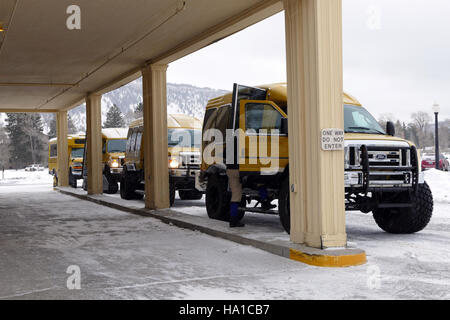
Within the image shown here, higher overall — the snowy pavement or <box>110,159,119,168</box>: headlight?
<box>110,159,119,168</box>: headlight

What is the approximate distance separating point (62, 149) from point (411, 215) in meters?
22.6

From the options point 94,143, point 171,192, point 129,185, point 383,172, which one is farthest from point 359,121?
point 94,143

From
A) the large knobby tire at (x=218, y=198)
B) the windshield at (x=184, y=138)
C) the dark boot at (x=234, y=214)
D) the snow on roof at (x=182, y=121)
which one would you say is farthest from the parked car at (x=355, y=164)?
the snow on roof at (x=182, y=121)

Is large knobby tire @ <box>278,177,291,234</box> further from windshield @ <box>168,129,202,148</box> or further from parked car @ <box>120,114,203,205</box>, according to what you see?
windshield @ <box>168,129,202,148</box>

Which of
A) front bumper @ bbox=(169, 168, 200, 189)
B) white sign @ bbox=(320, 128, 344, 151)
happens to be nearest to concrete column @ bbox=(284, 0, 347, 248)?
white sign @ bbox=(320, 128, 344, 151)

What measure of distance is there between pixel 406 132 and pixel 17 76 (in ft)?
327

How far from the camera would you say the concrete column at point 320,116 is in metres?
7.84

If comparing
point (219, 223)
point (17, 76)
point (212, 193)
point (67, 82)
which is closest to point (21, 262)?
point (219, 223)

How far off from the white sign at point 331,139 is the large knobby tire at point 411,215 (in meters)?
2.45

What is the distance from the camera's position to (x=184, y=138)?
17.8 m

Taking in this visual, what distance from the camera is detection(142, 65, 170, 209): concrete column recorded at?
590 inches

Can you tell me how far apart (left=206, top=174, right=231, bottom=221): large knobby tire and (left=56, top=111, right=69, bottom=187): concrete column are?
17.8 m

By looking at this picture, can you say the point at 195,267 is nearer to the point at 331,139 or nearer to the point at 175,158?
the point at 331,139

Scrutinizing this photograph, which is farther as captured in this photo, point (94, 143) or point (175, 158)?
point (94, 143)
